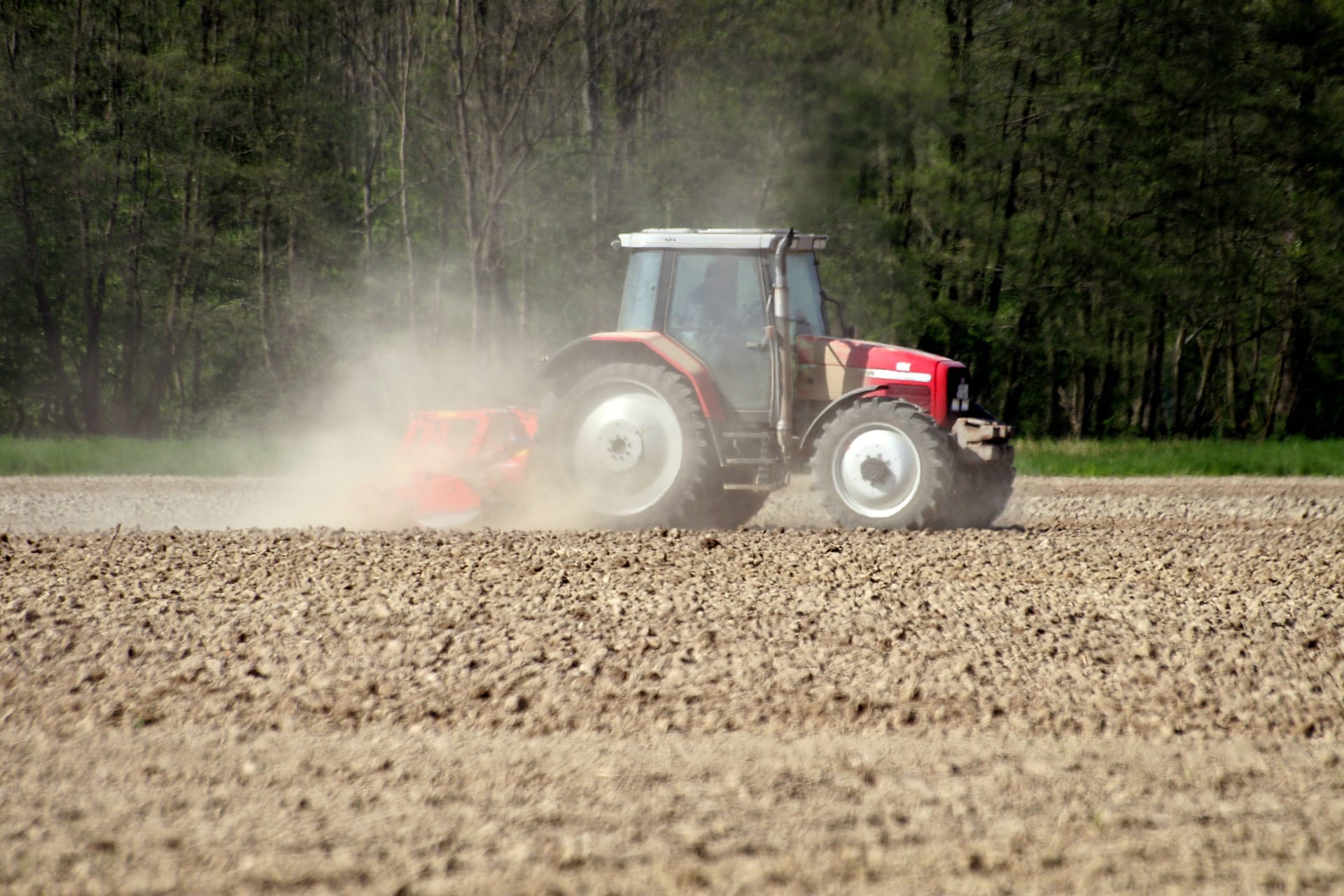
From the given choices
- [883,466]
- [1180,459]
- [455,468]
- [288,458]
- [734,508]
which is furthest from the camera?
[1180,459]

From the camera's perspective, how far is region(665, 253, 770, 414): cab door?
902 cm

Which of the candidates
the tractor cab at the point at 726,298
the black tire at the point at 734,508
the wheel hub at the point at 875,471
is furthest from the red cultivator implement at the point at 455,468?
the wheel hub at the point at 875,471

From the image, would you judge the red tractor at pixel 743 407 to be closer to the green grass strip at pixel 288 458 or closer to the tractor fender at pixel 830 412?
the tractor fender at pixel 830 412

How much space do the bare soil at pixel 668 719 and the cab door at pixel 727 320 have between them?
1484mm

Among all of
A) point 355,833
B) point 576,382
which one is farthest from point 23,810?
point 576,382

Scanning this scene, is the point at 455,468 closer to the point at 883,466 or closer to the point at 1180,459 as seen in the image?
the point at 883,466

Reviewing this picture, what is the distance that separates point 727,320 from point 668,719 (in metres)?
5.04

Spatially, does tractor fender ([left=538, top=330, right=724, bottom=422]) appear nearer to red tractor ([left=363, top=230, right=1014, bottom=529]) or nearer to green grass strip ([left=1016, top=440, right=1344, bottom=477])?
red tractor ([left=363, top=230, right=1014, bottom=529])

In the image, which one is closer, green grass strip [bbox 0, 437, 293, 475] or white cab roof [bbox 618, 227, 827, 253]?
white cab roof [bbox 618, 227, 827, 253]

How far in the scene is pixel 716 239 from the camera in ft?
29.6

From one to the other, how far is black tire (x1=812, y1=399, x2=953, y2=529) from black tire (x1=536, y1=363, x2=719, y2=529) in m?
0.84

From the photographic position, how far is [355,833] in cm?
342

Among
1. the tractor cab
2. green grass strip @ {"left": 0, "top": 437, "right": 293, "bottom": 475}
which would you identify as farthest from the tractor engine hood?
green grass strip @ {"left": 0, "top": 437, "right": 293, "bottom": 475}

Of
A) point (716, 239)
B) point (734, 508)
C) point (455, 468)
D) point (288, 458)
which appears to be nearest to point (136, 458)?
point (288, 458)
